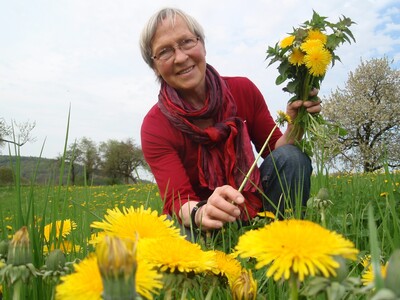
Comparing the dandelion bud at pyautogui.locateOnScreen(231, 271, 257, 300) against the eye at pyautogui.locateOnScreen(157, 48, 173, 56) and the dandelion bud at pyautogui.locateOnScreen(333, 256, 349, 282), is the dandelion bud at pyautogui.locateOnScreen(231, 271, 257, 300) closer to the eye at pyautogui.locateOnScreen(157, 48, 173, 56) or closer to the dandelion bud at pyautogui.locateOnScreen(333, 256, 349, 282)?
the dandelion bud at pyautogui.locateOnScreen(333, 256, 349, 282)

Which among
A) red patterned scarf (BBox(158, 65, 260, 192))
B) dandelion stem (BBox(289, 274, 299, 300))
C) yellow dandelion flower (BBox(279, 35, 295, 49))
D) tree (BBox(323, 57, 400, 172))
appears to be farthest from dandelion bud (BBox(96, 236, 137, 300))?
tree (BBox(323, 57, 400, 172))

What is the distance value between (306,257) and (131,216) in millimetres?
234

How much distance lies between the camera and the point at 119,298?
13.3 inches

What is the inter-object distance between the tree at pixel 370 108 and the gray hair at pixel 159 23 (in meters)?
18.1

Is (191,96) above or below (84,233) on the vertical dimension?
above

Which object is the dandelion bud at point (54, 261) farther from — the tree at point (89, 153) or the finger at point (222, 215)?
the tree at point (89, 153)

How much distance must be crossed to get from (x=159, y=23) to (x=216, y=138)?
72cm

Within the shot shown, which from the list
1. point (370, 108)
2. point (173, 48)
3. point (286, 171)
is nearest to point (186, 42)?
point (173, 48)

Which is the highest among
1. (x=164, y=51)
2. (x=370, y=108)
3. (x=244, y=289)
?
(x=370, y=108)

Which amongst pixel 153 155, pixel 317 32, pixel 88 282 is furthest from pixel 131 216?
pixel 153 155

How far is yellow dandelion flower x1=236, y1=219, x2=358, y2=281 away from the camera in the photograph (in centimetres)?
39

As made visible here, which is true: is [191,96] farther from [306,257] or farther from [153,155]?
[306,257]

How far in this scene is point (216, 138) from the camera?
2371 millimetres

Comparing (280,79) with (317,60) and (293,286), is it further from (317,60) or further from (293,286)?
(293,286)
